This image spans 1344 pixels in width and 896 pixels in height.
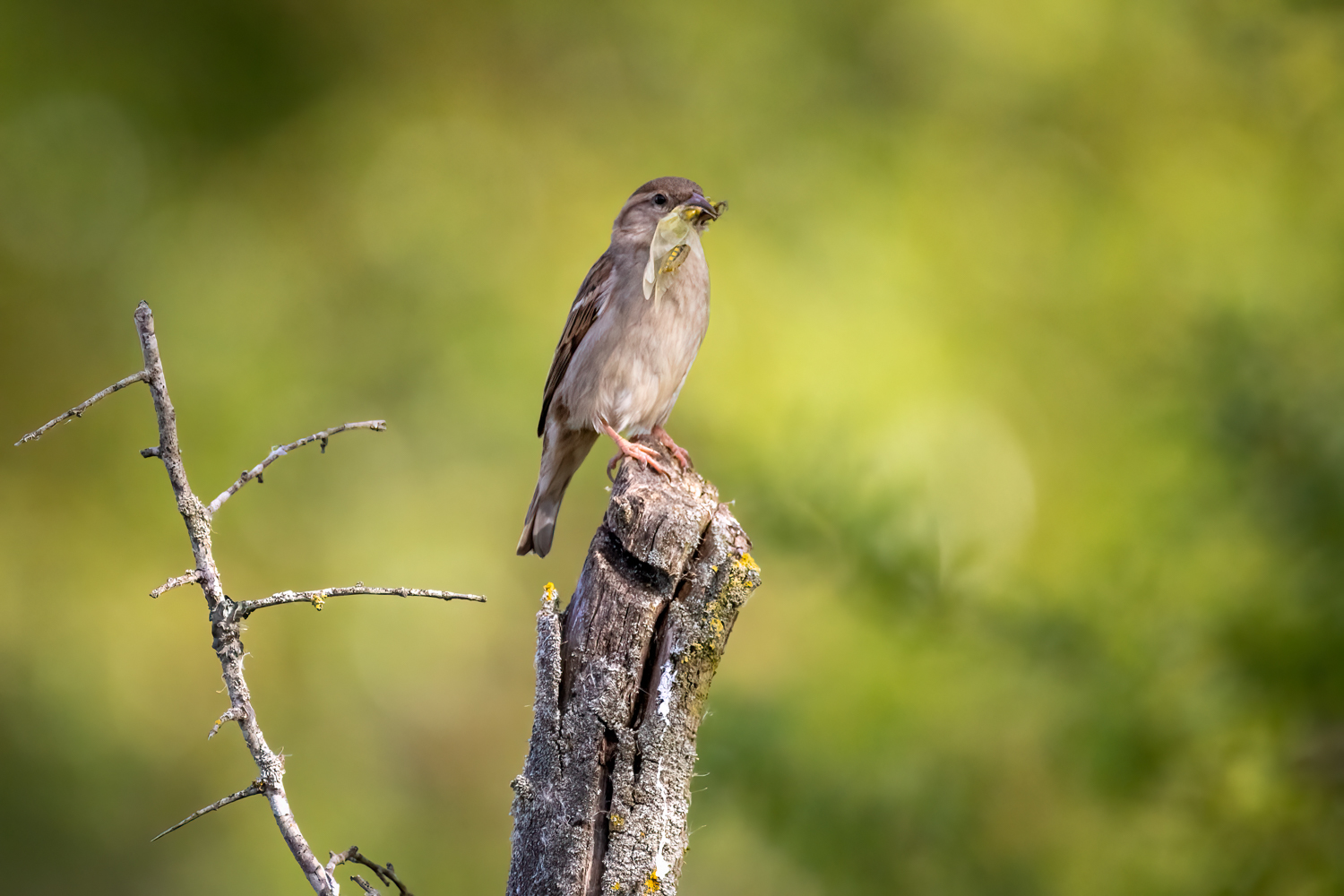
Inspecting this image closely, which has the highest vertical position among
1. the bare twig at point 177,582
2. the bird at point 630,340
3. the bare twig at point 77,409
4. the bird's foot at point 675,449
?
the bird at point 630,340

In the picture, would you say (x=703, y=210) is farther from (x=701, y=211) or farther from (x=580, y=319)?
(x=580, y=319)

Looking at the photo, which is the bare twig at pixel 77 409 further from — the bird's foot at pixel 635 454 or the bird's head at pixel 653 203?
the bird's head at pixel 653 203

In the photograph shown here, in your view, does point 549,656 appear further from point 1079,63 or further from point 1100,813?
point 1079,63

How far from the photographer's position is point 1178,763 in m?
3.70

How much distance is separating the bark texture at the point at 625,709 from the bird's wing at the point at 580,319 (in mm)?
2384

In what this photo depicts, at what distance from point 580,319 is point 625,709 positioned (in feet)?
8.89

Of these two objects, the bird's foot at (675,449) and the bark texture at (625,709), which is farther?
the bird's foot at (675,449)

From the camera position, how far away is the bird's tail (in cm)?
452

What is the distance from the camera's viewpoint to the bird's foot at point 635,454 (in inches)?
121

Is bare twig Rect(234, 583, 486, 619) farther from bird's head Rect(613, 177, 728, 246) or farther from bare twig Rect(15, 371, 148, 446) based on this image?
bird's head Rect(613, 177, 728, 246)

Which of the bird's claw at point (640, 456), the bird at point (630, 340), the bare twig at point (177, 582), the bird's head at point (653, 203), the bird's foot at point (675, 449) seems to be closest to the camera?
the bare twig at point (177, 582)

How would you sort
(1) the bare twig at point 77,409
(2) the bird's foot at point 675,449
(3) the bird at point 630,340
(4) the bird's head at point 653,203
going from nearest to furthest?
(1) the bare twig at point 77,409 → (2) the bird's foot at point 675,449 → (3) the bird at point 630,340 → (4) the bird's head at point 653,203

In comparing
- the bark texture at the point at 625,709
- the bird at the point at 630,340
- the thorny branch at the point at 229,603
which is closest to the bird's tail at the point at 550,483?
the bird at the point at 630,340

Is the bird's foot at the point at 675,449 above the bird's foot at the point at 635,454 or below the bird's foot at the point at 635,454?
above
